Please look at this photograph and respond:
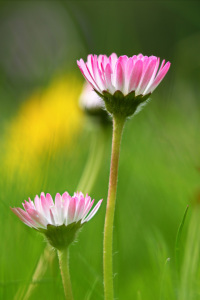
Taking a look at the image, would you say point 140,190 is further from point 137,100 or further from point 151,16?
point 151,16

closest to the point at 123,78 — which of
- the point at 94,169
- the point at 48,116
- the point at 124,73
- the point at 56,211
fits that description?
the point at 124,73

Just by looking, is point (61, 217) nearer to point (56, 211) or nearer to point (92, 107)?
point (56, 211)

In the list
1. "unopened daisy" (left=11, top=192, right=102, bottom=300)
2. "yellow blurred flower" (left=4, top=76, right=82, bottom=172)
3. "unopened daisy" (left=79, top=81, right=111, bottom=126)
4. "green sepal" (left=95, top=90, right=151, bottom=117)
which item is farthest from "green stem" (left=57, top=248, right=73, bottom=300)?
"yellow blurred flower" (left=4, top=76, right=82, bottom=172)

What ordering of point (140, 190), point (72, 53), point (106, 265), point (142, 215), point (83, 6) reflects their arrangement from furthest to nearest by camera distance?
1. point (83, 6)
2. point (72, 53)
3. point (140, 190)
4. point (142, 215)
5. point (106, 265)

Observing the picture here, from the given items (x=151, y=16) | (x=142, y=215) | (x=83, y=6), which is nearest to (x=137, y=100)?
(x=142, y=215)

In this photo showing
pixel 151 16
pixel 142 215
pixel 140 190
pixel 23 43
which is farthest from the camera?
pixel 151 16

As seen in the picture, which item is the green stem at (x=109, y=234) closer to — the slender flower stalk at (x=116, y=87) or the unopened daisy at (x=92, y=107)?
the slender flower stalk at (x=116, y=87)

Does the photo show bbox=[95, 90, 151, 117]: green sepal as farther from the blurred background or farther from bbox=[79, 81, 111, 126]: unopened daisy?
bbox=[79, 81, 111, 126]: unopened daisy
